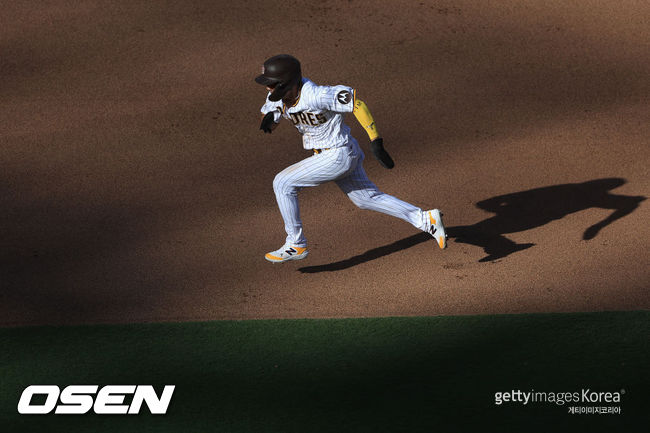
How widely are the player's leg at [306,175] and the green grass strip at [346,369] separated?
1034 mm

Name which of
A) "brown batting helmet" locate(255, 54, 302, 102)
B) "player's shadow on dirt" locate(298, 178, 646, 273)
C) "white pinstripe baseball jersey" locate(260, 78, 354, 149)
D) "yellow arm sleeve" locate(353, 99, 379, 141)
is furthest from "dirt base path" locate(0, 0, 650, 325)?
"brown batting helmet" locate(255, 54, 302, 102)

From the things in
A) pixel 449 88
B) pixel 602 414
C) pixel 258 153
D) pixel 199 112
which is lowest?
pixel 602 414

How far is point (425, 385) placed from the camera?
5.92 metres

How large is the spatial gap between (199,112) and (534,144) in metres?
4.06

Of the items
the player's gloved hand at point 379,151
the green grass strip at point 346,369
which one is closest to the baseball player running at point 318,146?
the player's gloved hand at point 379,151

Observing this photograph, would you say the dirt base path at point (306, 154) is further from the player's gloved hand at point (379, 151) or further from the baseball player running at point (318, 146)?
the player's gloved hand at point (379, 151)

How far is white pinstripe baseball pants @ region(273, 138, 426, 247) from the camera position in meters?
7.41

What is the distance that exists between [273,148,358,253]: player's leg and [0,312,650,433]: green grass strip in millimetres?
1034

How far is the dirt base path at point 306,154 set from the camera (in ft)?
24.7

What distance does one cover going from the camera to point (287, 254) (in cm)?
766

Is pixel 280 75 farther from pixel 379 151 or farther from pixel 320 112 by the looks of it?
pixel 379 151

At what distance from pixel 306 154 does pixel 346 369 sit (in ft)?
14.5

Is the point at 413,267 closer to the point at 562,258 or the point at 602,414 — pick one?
the point at 562,258

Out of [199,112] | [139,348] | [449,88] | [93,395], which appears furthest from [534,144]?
[93,395]
